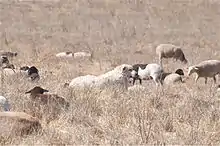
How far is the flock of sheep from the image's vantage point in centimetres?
670

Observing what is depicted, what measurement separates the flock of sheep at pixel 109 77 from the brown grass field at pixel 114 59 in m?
0.22

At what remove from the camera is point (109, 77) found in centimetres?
1219

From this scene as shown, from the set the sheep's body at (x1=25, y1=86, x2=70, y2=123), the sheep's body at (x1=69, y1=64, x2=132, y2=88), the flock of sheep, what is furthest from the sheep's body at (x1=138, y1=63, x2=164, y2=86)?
the sheep's body at (x1=25, y1=86, x2=70, y2=123)

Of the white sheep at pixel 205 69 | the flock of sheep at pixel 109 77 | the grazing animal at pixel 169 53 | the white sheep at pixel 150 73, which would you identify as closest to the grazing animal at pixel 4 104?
the flock of sheep at pixel 109 77

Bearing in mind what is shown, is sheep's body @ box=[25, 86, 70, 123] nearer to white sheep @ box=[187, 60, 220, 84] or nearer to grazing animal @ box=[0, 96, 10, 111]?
grazing animal @ box=[0, 96, 10, 111]

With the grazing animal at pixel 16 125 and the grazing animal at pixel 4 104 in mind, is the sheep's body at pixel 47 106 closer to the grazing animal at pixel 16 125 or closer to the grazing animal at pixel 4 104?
the grazing animal at pixel 4 104

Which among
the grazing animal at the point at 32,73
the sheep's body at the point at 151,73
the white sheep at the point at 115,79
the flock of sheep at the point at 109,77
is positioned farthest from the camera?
the sheep's body at the point at 151,73

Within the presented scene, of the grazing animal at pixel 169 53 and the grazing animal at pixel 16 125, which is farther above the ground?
the grazing animal at pixel 16 125

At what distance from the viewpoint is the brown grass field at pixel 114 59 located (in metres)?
6.50

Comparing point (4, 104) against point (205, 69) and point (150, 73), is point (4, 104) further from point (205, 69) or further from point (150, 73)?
point (205, 69)

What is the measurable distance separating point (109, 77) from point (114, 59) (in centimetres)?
899

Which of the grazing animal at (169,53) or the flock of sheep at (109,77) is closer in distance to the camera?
the flock of sheep at (109,77)

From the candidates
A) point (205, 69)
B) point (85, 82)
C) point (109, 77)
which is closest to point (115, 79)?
point (109, 77)

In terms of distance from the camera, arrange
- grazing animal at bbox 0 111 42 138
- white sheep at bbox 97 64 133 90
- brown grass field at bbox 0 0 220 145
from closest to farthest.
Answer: grazing animal at bbox 0 111 42 138
brown grass field at bbox 0 0 220 145
white sheep at bbox 97 64 133 90
